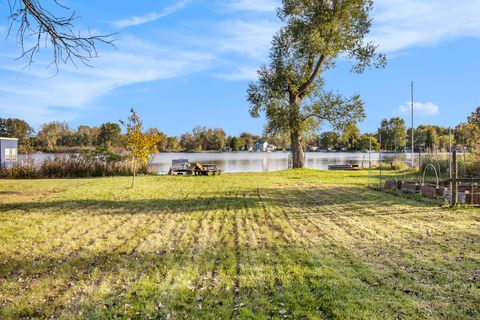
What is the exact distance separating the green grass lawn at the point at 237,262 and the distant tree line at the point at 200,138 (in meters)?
11.7

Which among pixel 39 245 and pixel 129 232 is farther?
pixel 129 232

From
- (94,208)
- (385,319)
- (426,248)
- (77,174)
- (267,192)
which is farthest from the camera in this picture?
(77,174)

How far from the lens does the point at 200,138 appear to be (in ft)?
329

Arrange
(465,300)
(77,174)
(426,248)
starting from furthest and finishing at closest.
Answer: (77,174), (426,248), (465,300)

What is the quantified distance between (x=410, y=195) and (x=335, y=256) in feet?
27.9

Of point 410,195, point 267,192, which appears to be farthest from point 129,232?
point 410,195

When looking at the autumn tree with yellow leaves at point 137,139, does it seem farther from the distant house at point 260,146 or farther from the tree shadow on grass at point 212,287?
the distant house at point 260,146

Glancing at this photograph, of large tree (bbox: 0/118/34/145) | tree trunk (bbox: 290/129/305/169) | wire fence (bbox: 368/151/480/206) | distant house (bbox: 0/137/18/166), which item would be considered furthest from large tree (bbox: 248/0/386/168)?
large tree (bbox: 0/118/34/145)

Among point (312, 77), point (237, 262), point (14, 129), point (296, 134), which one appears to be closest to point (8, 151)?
point (296, 134)

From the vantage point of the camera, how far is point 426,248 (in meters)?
6.60

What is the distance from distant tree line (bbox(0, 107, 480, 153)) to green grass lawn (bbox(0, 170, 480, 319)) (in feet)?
38.3

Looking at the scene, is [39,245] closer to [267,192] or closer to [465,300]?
[465,300]

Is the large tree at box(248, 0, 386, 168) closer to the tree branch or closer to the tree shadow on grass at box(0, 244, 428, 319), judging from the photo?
the tree branch

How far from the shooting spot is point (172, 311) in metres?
4.13
